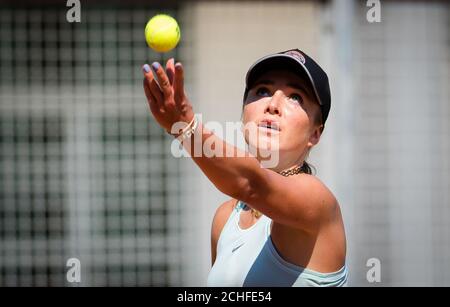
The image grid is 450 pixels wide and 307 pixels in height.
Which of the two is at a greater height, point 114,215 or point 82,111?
point 82,111

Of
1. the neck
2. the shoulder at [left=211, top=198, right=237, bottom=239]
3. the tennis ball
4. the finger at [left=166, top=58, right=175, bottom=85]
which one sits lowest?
the shoulder at [left=211, top=198, right=237, bottom=239]

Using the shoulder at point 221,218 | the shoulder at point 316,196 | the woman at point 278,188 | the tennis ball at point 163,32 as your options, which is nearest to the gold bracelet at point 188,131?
the woman at point 278,188

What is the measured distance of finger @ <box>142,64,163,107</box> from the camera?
6.51ft

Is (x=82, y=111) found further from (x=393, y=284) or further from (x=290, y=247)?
(x=290, y=247)

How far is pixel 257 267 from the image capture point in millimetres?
2396

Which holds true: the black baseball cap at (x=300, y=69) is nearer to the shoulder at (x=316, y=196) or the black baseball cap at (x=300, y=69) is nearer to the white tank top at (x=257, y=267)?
the shoulder at (x=316, y=196)

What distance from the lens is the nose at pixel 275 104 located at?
2.40m

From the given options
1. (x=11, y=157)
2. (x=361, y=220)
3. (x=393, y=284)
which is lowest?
(x=393, y=284)

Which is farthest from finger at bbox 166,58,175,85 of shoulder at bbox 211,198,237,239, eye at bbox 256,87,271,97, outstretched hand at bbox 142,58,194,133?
shoulder at bbox 211,198,237,239

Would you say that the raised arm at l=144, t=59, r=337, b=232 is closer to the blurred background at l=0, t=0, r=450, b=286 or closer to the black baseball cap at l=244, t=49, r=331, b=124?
Result: the black baseball cap at l=244, t=49, r=331, b=124

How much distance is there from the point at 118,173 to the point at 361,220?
1.83 metres

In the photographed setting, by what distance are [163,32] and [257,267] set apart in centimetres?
69
